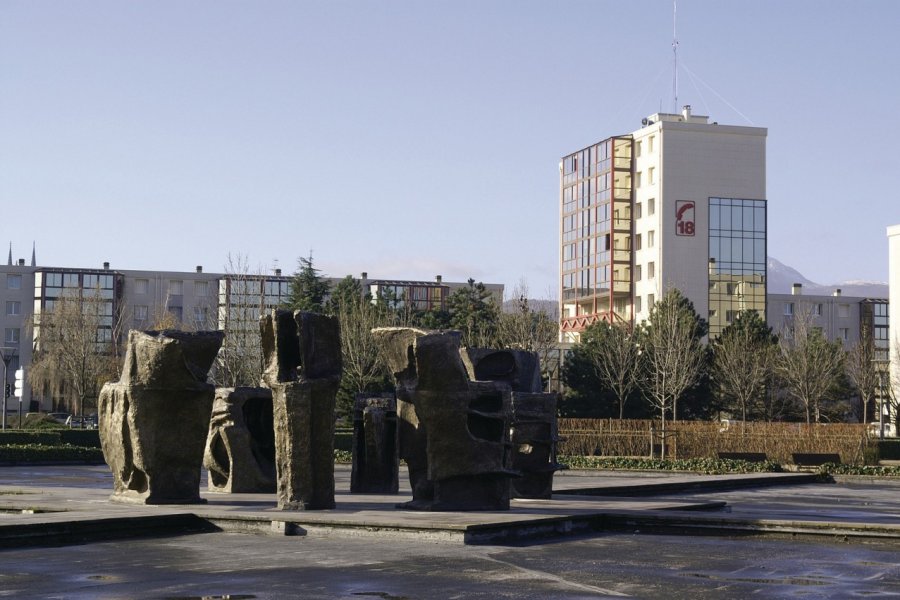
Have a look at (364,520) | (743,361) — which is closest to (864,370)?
(743,361)

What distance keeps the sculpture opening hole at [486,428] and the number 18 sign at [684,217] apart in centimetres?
6383

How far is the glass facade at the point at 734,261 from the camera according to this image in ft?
267

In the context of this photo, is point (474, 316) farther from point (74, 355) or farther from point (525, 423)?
point (525, 423)

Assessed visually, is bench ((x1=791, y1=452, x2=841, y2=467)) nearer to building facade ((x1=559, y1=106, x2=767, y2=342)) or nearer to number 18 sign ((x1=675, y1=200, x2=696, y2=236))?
building facade ((x1=559, y1=106, x2=767, y2=342))

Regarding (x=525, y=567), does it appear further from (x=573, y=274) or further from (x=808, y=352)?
(x=573, y=274)

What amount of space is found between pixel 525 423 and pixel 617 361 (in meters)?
33.8

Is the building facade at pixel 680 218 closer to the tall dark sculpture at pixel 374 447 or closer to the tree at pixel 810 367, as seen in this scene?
the tree at pixel 810 367

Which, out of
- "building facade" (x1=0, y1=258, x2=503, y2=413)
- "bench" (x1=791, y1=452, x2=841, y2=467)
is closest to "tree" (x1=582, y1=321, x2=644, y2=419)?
"bench" (x1=791, y1=452, x2=841, y2=467)

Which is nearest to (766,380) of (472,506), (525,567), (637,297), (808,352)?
(808,352)

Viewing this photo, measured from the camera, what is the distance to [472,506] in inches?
737

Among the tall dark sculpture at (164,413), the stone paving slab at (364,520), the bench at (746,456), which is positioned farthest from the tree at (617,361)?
the tall dark sculpture at (164,413)

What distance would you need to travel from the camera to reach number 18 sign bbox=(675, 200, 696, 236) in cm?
8094

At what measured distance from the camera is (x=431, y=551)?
14.8m

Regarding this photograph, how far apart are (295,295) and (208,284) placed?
3977 cm
